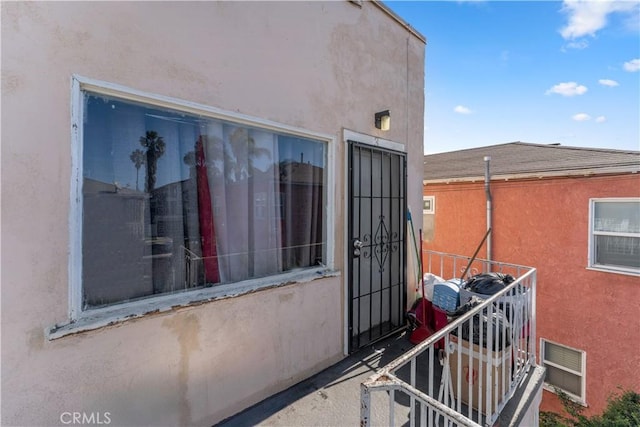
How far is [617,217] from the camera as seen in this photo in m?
6.04

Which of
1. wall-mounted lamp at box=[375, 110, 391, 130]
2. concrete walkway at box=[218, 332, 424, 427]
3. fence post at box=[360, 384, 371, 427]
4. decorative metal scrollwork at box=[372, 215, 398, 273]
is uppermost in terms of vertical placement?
wall-mounted lamp at box=[375, 110, 391, 130]

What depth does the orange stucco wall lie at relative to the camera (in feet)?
19.5

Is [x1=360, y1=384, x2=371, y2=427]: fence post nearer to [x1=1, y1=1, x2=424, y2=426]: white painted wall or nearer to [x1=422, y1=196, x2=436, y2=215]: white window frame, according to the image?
[x1=1, y1=1, x2=424, y2=426]: white painted wall

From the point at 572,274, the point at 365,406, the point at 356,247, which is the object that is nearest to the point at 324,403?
the point at 365,406

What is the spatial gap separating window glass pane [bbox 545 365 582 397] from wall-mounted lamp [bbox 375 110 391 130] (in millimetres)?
7579

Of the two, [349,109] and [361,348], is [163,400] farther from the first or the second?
[349,109]

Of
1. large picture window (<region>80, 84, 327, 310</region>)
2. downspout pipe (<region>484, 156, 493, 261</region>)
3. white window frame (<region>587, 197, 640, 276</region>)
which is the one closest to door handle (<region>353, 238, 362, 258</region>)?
large picture window (<region>80, 84, 327, 310</region>)

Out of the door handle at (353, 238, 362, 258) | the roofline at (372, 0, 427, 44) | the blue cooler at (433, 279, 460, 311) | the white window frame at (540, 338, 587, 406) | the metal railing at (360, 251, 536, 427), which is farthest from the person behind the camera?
the white window frame at (540, 338, 587, 406)

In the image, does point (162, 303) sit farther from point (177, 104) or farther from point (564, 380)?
point (564, 380)

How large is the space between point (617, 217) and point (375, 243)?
6.01 metres

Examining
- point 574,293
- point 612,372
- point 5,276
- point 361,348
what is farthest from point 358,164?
point 612,372

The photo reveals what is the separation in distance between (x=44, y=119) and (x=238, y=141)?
120 centimetres

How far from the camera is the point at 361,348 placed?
3395mm

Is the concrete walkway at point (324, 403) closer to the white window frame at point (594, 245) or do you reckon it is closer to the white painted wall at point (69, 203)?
the white painted wall at point (69, 203)
